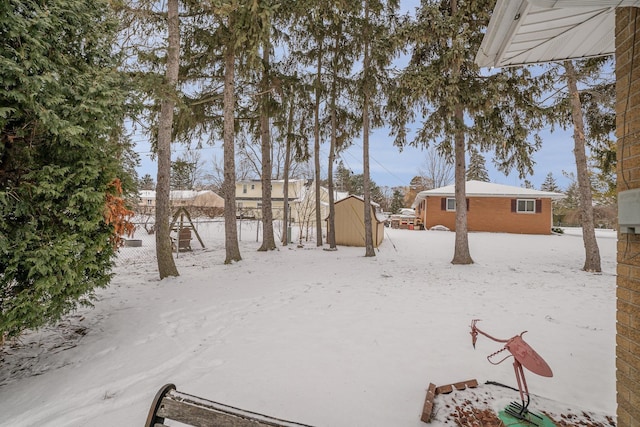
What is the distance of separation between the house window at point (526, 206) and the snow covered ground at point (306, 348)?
14.9m

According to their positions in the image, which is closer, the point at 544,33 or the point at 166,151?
the point at 544,33

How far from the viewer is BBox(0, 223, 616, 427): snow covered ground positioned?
8.34ft

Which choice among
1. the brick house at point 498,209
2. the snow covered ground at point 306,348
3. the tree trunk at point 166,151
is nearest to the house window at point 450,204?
the brick house at point 498,209

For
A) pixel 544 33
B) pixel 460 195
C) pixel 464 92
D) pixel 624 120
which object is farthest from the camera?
pixel 460 195

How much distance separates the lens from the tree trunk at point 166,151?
6539mm

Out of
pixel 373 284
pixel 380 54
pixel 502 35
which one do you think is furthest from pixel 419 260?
pixel 502 35

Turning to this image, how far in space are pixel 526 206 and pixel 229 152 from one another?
1967 cm

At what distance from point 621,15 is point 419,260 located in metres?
8.69

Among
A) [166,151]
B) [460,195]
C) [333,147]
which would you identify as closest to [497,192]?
[333,147]

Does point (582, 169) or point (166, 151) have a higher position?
point (166, 151)

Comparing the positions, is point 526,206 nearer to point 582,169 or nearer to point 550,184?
point 582,169

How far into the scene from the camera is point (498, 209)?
20297 mm

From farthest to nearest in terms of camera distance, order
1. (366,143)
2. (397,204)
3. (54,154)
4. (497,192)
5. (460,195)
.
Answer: (397,204)
(497,192)
(366,143)
(460,195)
(54,154)

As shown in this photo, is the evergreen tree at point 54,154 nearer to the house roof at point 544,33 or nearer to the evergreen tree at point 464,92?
the house roof at point 544,33
